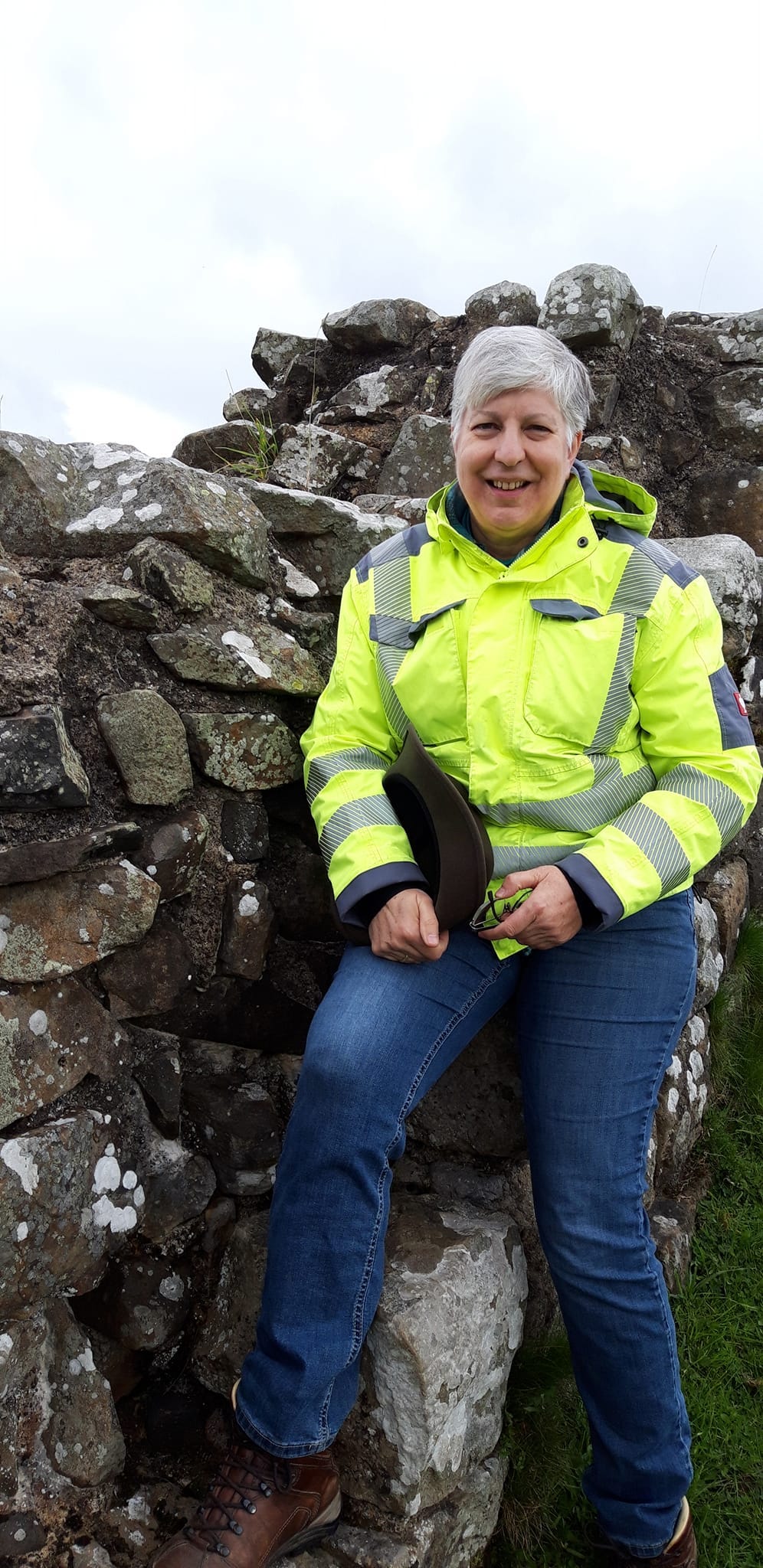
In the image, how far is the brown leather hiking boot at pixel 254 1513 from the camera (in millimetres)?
2133

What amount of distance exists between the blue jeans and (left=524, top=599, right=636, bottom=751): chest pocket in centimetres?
54

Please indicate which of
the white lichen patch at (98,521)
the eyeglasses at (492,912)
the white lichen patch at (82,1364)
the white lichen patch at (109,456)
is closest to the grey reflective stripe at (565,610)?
the eyeglasses at (492,912)

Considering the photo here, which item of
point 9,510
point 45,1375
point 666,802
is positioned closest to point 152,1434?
point 45,1375

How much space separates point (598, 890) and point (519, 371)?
4.55 feet

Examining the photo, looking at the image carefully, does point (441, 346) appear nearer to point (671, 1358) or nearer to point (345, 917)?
point (345, 917)

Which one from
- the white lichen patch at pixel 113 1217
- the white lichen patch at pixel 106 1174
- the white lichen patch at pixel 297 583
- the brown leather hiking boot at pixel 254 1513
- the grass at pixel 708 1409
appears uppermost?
the white lichen patch at pixel 297 583

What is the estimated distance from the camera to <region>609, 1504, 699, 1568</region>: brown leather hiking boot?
2.46m

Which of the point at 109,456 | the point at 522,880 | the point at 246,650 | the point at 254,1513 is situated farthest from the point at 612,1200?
the point at 109,456

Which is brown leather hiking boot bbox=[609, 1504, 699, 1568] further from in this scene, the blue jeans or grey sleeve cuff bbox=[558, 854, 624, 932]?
grey sleeve cuff bbox=[558, 854, 624, 932]

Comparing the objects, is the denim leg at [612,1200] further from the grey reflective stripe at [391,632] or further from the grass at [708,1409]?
the grey reflective stripe at [391,632]

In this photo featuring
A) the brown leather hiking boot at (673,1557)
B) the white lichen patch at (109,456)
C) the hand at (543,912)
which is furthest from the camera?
the white lichen patch at (109,456)

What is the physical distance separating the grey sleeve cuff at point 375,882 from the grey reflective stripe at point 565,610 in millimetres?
745

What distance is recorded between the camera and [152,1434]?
103 inches

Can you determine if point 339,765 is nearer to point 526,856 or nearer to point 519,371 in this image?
point 526,856
